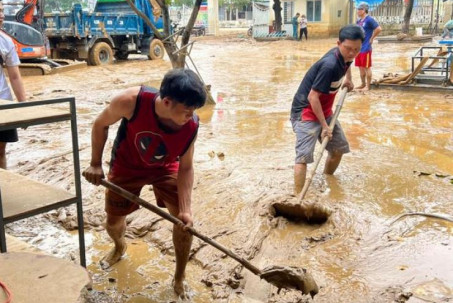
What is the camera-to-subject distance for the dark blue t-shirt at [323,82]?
165 inches

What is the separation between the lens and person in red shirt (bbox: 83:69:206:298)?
2498 millimetres

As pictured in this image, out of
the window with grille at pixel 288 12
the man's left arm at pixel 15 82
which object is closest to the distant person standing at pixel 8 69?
the man's left arm at pixel 15 82

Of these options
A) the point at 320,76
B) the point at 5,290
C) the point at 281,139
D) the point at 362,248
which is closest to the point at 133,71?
the point at 281,139

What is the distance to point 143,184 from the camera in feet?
10.1

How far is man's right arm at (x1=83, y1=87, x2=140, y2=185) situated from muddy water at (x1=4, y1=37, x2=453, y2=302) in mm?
789

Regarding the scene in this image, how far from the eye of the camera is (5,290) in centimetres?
169

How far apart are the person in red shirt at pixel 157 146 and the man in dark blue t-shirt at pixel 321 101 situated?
1592 millimetres

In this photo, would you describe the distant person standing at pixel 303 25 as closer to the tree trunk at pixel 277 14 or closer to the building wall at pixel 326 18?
the tree trunk at pixel 277 14

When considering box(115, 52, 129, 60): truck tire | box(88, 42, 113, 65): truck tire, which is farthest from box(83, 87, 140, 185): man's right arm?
box(115, 52, 129, 60): truck tire

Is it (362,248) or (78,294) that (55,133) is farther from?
(78,294)

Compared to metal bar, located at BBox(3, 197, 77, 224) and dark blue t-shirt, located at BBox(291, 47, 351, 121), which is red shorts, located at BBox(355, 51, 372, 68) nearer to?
dark blue t-shirt, located at BBox(291, 47, 351, 121)

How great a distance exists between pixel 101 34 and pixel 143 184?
14.6 meters

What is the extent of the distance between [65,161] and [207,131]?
2201 mm

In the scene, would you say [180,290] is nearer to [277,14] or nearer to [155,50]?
[155,50]
